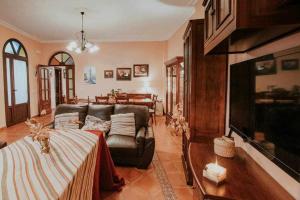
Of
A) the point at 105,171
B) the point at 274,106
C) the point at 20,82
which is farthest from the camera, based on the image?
the point at 20,82

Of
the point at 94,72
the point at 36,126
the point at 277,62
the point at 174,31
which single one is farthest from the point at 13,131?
the point at 277,62

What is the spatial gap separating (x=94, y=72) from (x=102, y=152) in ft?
18.8

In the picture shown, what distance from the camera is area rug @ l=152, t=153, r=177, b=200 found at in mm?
2338

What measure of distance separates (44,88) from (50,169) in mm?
7306

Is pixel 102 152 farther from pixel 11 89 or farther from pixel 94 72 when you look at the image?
pixel 94 72

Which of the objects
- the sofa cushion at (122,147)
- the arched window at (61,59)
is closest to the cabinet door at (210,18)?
the sofa cushion at (122,147)

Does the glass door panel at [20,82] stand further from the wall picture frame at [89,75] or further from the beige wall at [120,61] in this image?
the wall picture frame at [89,75]

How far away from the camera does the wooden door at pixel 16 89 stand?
557 centimetres

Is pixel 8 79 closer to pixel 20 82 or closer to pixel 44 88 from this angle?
pixel 20 82

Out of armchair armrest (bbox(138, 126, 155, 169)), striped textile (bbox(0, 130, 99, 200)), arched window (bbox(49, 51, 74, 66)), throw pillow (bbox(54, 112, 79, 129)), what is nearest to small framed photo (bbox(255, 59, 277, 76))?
striped textile (bbox(0, 130, 99, 200))

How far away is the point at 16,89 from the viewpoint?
5973 mm

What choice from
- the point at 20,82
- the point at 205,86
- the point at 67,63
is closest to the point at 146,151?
the point at 205,86

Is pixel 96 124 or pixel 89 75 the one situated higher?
pixel 89 75

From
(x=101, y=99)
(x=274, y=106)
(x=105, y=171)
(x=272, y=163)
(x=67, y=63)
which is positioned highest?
(x=67, y=63)
